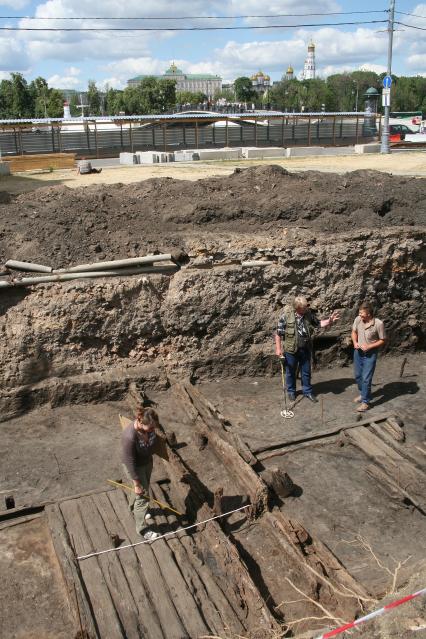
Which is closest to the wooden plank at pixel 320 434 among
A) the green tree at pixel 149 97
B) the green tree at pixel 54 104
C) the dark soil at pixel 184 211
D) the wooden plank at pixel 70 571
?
the wooden plank at pixel 70 571

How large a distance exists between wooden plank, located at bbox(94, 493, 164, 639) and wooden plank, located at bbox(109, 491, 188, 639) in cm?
3

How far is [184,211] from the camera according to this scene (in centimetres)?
1172

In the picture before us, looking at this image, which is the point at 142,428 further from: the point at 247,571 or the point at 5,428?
the point at 5,428

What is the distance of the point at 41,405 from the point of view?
9.01 metres

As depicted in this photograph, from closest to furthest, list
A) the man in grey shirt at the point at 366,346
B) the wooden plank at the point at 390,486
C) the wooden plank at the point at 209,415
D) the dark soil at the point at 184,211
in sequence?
the wooden plank at the point at 390,486, the wooden plank at the point at 209,415, the man in grey shirt at the point at 366,346, the dark soil at the point at 184,211

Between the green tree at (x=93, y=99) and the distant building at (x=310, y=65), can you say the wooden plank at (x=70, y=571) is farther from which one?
the distant building at (x=310, y=65)

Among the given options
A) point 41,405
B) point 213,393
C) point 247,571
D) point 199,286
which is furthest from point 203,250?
point 247,571

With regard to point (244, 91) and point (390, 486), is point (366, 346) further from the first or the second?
point (244, 91)

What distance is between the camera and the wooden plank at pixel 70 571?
203 inches

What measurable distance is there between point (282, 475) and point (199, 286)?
3.76 meters


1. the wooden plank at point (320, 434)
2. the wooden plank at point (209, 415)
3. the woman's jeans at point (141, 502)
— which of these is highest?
the woman's jeans at point (141, 502)

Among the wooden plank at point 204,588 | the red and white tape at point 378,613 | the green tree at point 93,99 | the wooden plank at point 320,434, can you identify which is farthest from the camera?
the green tree at point 93,99

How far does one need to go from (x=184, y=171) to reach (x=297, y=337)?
601 inches

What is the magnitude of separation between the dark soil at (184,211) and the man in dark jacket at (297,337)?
8.07 ft
